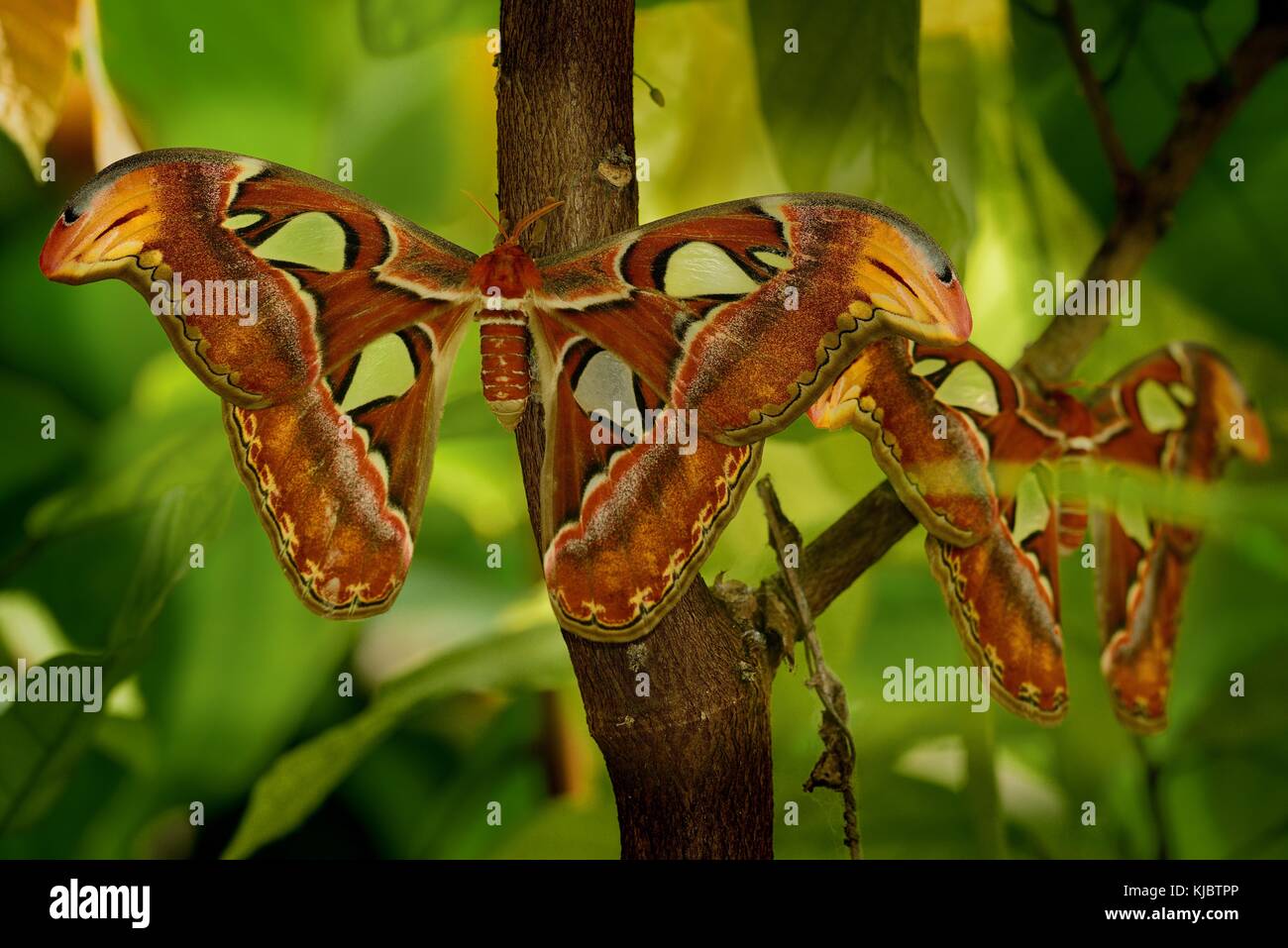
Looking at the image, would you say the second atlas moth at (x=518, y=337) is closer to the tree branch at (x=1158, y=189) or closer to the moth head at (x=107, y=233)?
the moth head at (x=107, y=233)

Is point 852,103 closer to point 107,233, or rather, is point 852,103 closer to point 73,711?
point 107,233

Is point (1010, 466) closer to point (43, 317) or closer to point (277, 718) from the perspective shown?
point (277, 718)

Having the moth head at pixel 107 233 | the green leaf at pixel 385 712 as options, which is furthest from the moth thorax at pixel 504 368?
the green leaf at pixel 385 712

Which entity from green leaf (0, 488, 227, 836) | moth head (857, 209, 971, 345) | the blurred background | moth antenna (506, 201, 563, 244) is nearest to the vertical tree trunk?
moth antenna (506, 201, 563, 244)

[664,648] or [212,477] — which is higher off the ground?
[212,477]

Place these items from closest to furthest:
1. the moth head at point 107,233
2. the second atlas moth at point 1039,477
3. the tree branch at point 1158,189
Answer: the moth head at point 107,233
the second atlas moth at point 1039,477
the tree branch at point 1158,189

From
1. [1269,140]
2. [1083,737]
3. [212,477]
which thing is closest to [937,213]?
[1269,140]
